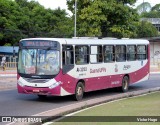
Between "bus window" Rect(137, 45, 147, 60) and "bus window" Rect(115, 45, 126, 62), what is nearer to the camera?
"bus window" Rect(115, 45, 126, 62)

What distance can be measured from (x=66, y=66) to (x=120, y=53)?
5.35 m

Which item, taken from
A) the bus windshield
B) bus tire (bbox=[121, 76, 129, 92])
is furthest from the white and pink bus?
bus tire (bbox=[121, 76, 129, 92])

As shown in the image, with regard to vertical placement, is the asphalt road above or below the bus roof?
below

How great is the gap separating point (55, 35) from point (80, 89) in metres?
38.9

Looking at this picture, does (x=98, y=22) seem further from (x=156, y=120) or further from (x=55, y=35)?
(x=156, y=120)

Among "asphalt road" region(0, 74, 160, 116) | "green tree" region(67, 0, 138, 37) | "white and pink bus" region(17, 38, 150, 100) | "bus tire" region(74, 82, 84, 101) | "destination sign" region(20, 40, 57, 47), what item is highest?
"green tree" region(67, 0, 138, 37)

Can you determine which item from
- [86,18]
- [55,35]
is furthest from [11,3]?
[86,18]

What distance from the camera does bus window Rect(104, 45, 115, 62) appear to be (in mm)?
19844

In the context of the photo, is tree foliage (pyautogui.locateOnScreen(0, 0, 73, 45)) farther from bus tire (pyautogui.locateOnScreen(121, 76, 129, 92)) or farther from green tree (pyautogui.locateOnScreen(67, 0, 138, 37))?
bus tire (pyautogui.locateOnScreen(121, 76, 129, 92))

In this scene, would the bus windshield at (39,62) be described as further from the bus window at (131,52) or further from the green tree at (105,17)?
the green tree at (105,17)

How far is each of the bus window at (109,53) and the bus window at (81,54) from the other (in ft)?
5.88

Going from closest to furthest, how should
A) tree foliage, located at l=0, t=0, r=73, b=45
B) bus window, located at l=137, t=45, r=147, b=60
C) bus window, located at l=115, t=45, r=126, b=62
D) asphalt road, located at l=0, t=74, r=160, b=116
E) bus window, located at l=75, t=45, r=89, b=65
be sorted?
asphalt road, located at l=0, t=74, r=160, b=116
bus window, located at l=75, t=45, r=89, b=65
bus window, located at l=115, t=45, r=126, b=62
bus window, located at l=137, t=45, r=147, b=60
tree foliage, located at l=0, t=0, r=73, b=45

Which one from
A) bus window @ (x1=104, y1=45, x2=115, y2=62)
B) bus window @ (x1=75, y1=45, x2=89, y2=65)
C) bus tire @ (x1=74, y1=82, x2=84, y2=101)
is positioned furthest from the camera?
bus window @ (x1=104, y1=45, x2=115, y2=62)

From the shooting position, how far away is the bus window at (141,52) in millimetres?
23188
